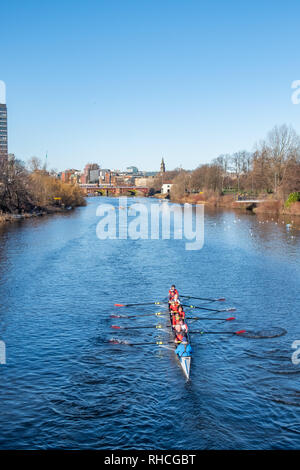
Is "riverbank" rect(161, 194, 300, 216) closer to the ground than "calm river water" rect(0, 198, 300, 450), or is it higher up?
higher up

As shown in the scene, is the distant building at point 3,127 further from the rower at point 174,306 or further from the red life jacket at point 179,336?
the red life jacket at point 179,336

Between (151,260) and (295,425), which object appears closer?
(295,425)

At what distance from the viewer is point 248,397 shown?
13.6 metres

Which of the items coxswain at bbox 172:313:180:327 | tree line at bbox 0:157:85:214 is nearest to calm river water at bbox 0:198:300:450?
coxswain at bbox 172:313:180:327

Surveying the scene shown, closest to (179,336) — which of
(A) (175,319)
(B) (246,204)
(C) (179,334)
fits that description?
(C) (179,334)

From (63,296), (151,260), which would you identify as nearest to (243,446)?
(63,296)

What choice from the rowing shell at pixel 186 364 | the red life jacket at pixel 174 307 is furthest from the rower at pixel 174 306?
the rowing shell at pixel 186 364

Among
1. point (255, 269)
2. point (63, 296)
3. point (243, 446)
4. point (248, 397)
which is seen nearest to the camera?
point (243, 446)

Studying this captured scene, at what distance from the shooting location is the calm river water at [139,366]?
11820mm

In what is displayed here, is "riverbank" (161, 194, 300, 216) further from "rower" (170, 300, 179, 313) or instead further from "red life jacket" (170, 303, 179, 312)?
"red life jacket" (170, 303, 179, 312)

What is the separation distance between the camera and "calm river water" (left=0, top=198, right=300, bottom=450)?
1182 cm

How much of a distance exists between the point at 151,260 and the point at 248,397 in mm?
23117

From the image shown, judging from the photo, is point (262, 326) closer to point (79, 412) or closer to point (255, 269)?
point (79, 412)

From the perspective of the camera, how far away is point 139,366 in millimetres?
15820
